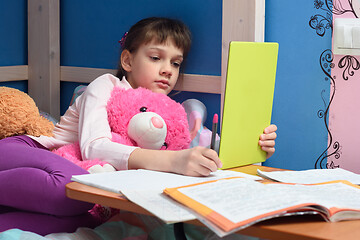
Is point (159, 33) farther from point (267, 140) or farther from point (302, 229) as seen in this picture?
point (302, 229)

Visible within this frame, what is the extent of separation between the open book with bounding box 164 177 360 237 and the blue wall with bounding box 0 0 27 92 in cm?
156

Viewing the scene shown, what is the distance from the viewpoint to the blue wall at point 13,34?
2.18 m

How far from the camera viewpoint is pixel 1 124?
1622 millimetres

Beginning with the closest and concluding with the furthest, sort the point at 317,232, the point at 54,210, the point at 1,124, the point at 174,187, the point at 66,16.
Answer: the point at 317,232, the point at 174,187, the point at 54,210, the point at 1,124, the point at 66,16

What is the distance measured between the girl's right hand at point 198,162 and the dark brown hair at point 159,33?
672mm

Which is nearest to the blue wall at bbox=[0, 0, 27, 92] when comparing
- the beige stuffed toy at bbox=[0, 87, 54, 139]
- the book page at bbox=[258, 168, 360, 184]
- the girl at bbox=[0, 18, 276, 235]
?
the beige stuffed toy at bbox=[0, 87, 54, 139]

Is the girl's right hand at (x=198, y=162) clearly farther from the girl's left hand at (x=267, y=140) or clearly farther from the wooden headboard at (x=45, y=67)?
the wooden headboard at (x=45, y=67)

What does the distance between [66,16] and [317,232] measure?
1716 mm

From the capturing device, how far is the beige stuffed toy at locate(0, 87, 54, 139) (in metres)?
1.63

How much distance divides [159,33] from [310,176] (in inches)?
31.0

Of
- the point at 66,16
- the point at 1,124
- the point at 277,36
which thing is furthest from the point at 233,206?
the point at 66,16

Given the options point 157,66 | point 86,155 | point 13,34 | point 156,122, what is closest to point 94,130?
point 86,155

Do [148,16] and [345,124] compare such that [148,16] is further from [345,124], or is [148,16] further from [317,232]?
[317,232]

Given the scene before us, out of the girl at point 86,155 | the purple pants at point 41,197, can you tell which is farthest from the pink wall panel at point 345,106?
the purple pants at point 41,197
